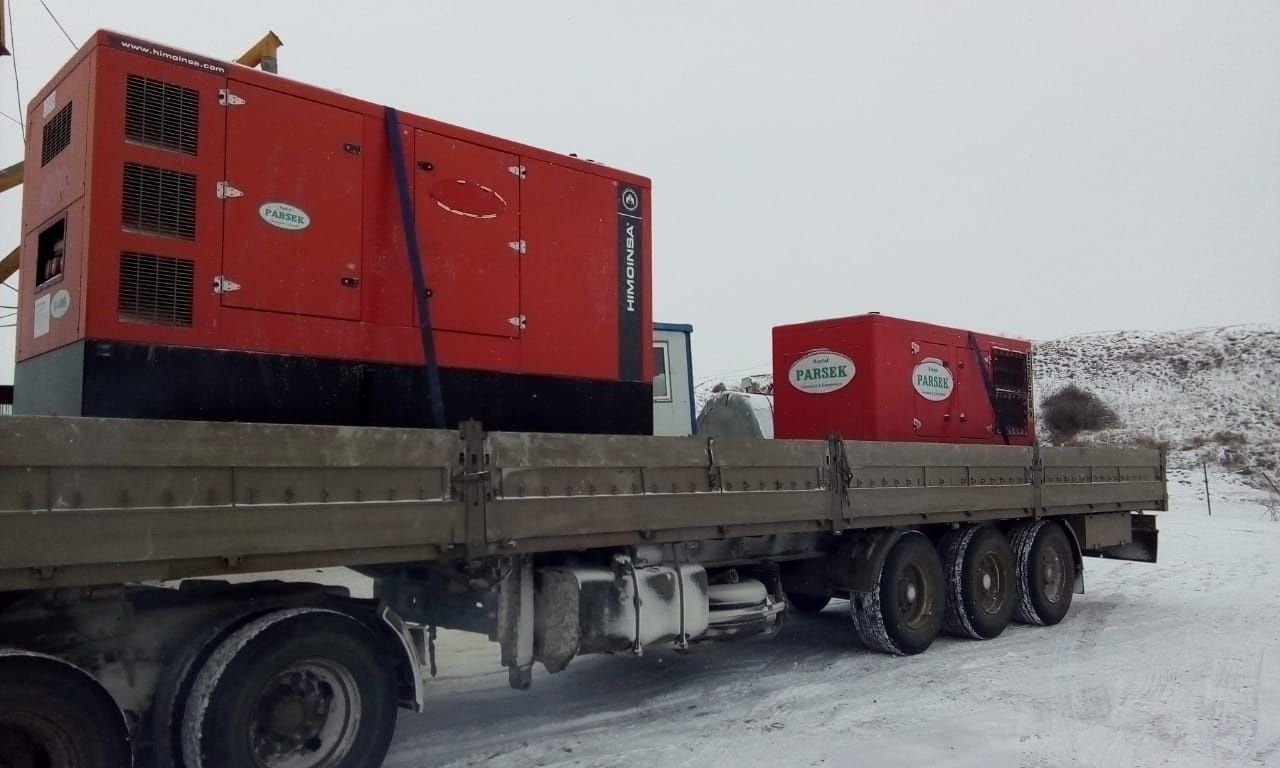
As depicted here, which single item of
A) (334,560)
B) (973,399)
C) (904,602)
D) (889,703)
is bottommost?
(889,703)

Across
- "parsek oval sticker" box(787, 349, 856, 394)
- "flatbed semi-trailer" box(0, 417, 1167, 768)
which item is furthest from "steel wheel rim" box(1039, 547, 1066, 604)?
"flatbed semi-trailer" box(0, 417, 1167, 768)

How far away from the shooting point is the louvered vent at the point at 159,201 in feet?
14.7

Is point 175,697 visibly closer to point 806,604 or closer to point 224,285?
point 224,285

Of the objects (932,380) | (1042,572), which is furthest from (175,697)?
(1042,572)

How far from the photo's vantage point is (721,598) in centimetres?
670

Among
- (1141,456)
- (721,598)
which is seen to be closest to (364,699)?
(721,598)

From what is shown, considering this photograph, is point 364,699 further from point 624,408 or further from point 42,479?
point 624,408

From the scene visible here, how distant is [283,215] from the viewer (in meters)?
4.97

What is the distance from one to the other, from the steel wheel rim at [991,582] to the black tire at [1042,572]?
1.10 ft

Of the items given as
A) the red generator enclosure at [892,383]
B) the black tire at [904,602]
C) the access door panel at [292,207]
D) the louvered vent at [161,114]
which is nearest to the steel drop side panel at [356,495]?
the black tire at [904,602]

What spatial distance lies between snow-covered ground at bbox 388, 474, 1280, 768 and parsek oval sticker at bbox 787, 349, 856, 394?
2432 millimetres

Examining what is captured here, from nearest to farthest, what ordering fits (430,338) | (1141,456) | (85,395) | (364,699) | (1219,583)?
(85,395)
(364,699)
(430,338)
(1141,456)
(1219,583)

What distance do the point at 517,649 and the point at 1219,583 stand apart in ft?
35.5

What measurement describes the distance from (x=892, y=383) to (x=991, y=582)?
2119 millimetres
